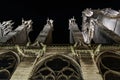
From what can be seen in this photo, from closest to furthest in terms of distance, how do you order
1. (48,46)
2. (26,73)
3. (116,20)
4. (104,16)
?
1. (26,73)
2. (48,46)
3. (116,20)
4. (104,16)

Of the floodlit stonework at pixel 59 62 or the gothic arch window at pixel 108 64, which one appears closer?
the floodlit stonework at pixel 59 62

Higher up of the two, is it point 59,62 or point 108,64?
point 59,62

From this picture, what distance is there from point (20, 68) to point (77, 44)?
5.50m

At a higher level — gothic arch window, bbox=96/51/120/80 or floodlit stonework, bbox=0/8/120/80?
floodlit stonework, bbox=0/8/120/80

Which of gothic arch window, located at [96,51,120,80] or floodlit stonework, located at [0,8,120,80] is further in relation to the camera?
gothic arch window, located at [96,51,120,80]

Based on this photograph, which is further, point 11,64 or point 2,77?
point 11,64

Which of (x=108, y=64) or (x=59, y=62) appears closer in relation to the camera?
(x=108, y=64)

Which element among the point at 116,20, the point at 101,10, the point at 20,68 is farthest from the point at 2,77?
the point at 101,10

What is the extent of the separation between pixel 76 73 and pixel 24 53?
168 inches

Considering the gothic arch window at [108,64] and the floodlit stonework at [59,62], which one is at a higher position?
the floodlit stonework at [59,62]

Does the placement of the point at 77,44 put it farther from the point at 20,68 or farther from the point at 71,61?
the point at 20,68

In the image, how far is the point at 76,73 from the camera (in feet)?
55.6

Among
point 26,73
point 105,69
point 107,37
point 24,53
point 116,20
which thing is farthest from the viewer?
point 116,20

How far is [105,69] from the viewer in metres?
17.5
